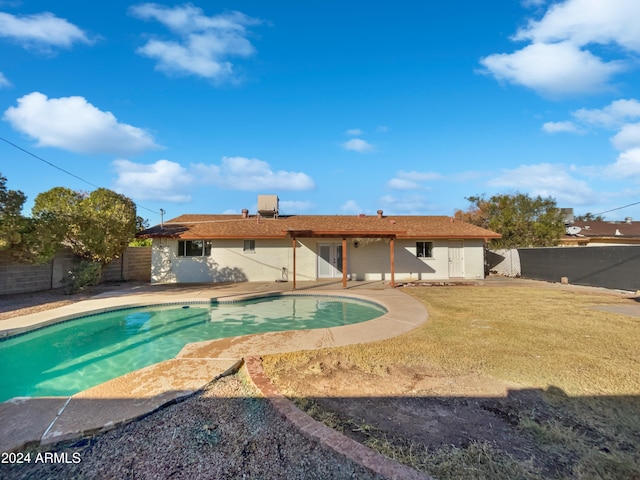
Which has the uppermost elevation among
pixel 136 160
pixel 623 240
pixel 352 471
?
pixel 136 160

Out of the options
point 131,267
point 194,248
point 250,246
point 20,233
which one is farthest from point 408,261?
point 20,233

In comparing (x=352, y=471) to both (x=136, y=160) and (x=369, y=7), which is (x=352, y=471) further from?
(x=136, y=160)

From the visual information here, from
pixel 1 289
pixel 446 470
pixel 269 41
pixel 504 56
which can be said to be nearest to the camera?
pixel 446 470

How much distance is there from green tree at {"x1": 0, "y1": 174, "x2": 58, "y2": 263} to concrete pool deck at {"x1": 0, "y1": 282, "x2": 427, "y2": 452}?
2.76 metres

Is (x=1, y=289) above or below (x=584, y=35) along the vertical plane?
below

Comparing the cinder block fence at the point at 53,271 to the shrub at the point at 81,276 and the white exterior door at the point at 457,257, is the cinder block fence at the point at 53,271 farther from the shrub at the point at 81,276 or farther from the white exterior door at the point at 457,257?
the white exterior door at the point at 457,257

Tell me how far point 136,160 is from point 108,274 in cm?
836

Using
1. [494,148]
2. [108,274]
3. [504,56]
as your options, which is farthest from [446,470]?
[494,148]

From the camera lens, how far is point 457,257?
59.5 feet

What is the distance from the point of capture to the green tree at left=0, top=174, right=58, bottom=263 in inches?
389

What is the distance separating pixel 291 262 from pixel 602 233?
2920cm

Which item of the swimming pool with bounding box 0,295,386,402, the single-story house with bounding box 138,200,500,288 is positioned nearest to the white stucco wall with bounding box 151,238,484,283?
the single-story house with bounding box 138,200,500,288

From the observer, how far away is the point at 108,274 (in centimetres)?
1650

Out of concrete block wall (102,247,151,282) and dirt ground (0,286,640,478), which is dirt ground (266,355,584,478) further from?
concrete block wall (102,247,151,282)
